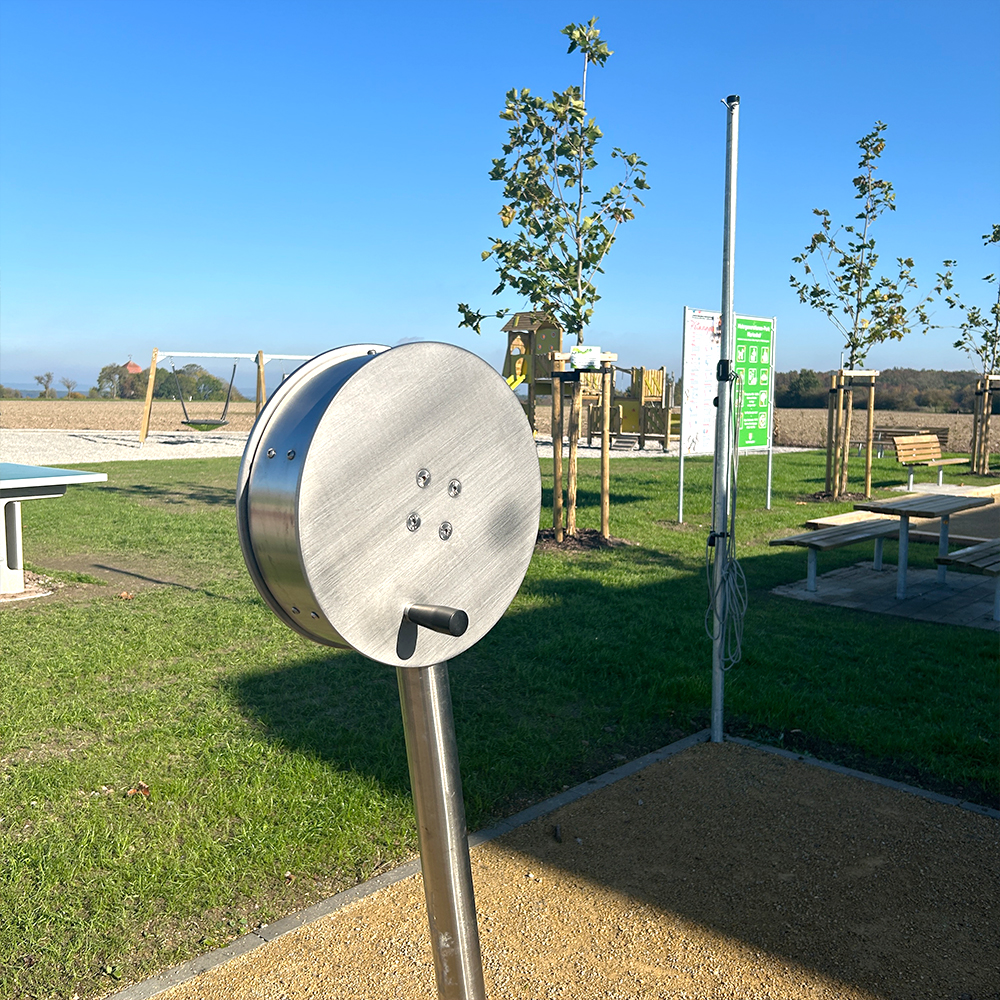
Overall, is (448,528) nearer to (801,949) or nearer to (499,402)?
(499,402)

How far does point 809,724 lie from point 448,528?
12.4 ft

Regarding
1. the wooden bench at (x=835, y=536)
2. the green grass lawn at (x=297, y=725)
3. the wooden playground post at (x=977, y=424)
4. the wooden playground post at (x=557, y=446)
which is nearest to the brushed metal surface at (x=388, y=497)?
the green grass lawn at (x=297, y=725)

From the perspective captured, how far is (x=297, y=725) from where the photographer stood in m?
4.64

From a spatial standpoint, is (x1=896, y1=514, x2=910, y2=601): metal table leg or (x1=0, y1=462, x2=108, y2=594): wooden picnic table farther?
(x1=896, y1=514, x2=910, y2=601): metal table leg

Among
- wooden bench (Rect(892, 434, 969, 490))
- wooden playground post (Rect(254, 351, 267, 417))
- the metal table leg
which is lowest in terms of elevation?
the metal table leg

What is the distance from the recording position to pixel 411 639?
1334 millimetres

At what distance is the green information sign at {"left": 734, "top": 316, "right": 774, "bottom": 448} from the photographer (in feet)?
41.7

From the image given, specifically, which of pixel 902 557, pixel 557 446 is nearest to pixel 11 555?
pixel 557 446

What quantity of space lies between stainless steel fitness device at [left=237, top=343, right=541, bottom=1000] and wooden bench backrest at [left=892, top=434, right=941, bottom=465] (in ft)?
49.3

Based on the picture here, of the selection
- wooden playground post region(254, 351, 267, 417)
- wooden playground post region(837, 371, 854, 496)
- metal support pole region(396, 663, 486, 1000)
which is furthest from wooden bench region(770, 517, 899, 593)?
wooden playground post region(254, 351, 267, 417)

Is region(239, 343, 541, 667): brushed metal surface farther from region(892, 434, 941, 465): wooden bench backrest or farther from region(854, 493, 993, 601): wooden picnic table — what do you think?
region(892, 434, 941, 465): wooden bench backrest

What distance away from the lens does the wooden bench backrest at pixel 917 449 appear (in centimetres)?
1523

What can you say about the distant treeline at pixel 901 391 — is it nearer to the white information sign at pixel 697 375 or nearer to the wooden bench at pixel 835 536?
the white information sign at pixel 697 375

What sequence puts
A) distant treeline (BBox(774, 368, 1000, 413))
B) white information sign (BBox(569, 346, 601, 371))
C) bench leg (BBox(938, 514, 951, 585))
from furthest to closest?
1. distant treeline (BBox(774, 368, 1000, 413))
2. white information sign (BBox(569, 346, 601, 371))
3. bench leg (BBox(938, 514, 951, 585))
